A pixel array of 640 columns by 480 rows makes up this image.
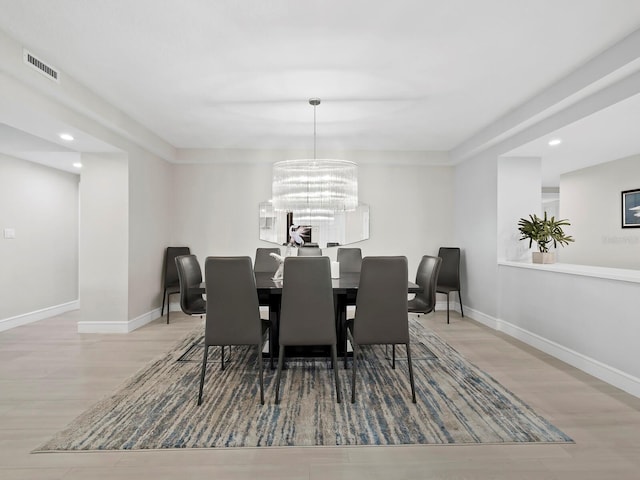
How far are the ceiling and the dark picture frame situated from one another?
8.12ft

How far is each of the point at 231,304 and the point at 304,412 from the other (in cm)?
87

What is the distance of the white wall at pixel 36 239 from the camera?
15.2 ft

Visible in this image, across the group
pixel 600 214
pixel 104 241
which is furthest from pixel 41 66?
pixel 600 214

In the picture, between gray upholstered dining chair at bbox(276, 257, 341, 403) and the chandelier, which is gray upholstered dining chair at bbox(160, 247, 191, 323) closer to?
the chandelier

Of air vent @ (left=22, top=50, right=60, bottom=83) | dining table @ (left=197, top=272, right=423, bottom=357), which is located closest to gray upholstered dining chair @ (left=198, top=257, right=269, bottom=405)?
dining table @ (left=197, top=272, right=423, bottom=357)

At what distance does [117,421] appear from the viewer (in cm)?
228

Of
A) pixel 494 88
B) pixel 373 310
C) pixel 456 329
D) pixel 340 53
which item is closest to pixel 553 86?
pixel 494 88

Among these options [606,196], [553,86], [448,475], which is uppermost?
[553,86]

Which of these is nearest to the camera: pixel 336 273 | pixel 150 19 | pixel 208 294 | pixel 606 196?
pixel 150 19

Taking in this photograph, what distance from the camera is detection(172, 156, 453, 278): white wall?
5730 millimetres

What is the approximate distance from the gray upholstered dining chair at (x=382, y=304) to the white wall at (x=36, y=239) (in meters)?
4.60

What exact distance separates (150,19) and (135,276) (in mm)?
3203

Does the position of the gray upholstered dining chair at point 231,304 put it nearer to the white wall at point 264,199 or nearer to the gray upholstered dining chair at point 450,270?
the white wall at point 264,199

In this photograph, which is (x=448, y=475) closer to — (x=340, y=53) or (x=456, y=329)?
(x=340, y=53)
